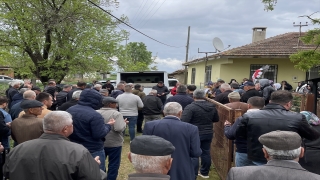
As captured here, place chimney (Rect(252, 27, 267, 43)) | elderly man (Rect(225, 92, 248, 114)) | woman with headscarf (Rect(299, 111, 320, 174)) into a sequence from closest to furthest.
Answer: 1. woman with headscarf (Rect(299, 111, 320, 174))
2. elderly man (Rect(225, 92, 248, 114))
3. chimney (Rect(252, 27, 267, 43))

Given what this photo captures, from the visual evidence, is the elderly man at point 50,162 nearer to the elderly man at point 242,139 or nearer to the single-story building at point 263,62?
the elderly man at point 242,139

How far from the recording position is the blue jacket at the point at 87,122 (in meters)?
3.98

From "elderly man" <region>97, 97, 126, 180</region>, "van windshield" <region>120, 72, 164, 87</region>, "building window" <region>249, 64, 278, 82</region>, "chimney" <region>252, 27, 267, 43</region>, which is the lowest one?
"elderly man" <region>97, 97, 126, 180</region>

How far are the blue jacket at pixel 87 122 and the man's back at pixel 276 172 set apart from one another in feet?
7.25

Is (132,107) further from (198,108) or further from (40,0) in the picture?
(40,0)

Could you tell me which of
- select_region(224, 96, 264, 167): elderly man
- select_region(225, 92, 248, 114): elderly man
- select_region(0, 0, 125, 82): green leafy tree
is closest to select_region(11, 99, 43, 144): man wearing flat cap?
select_region(224, 96, 264, 167): elderly man

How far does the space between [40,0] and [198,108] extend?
A: 12.7 meters

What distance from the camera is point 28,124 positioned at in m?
4.03

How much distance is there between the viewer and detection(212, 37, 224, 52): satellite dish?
714 inches

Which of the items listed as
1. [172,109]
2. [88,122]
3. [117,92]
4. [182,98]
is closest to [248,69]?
[117,92]

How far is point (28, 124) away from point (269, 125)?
3.11 metres

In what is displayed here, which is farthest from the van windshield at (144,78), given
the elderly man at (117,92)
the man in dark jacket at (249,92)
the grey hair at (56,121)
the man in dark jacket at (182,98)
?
the grey hair at (56,121)

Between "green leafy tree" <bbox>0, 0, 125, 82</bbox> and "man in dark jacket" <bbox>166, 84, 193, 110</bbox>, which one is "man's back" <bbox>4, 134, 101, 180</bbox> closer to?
"man in dark jacket" <bbox>166, 84, 193, 110</bbox>

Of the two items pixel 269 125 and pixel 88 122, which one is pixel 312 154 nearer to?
pixel 269 125
